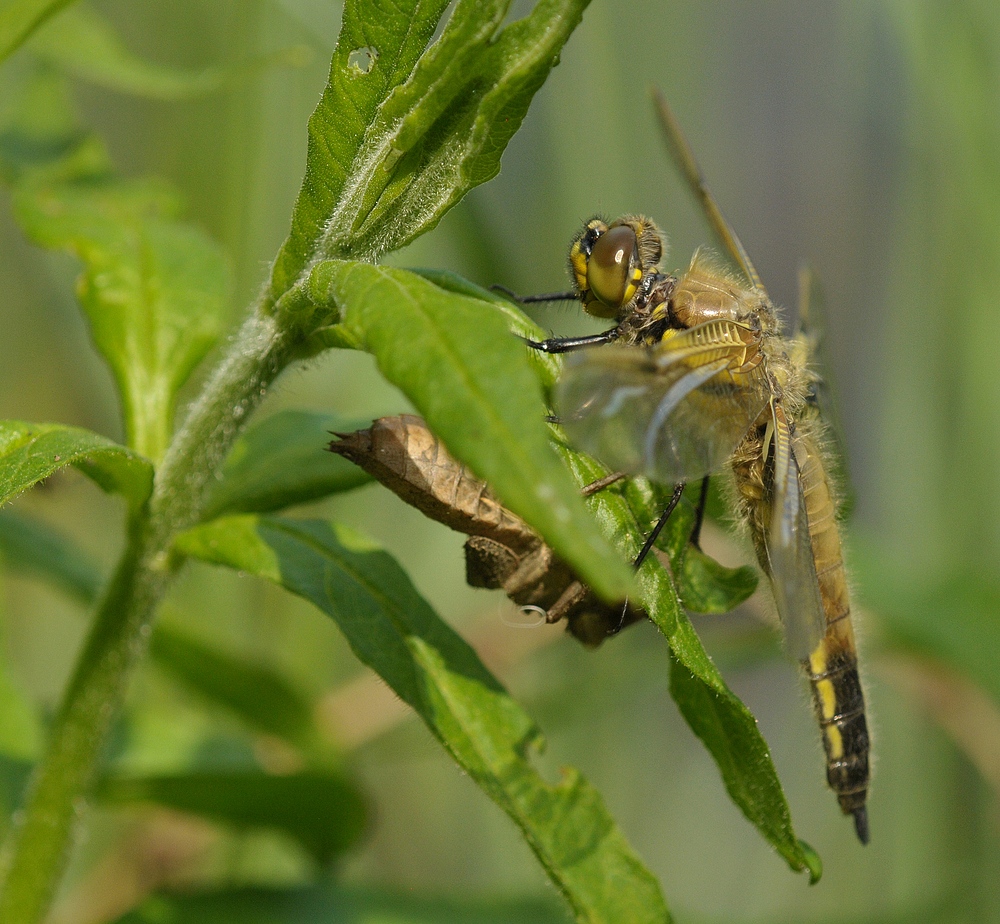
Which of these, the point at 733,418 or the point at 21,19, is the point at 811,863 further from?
the point at 21,19

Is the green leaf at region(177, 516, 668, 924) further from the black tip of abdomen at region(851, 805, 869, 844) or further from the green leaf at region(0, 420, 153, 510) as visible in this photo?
the black tip of abdomen at region(851, 805, 869, 844)

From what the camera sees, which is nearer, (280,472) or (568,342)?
(280,472)

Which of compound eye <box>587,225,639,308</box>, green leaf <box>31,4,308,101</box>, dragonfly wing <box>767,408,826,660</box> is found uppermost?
green leaf <box>31,4,308,101</box>

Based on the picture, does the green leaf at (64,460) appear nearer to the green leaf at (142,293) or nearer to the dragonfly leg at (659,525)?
Answer: the green leaf at (142,293)

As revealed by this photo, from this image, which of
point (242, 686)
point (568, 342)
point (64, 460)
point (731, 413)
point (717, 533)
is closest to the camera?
point (64, 460)

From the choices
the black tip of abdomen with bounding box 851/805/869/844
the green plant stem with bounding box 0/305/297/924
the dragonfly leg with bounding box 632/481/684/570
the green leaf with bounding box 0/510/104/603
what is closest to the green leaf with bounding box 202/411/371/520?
the green plant stem with bounding box 0/305/297/924

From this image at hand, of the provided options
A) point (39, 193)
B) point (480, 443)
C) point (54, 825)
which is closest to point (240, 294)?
point (39, 193)

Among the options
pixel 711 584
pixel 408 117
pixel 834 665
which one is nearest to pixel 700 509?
pixel 834 665

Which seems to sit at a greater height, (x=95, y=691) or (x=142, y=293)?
(x=142, y=293)
